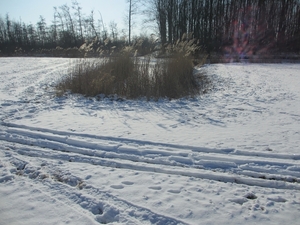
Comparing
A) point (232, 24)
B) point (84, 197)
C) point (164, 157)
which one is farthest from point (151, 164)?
point (232, 24)

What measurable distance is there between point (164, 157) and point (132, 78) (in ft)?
15.5

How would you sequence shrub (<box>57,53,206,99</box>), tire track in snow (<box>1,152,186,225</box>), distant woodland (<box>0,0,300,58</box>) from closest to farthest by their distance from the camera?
tire track in snow (<box>1,152,186,225</box>) < shrub (<box>57,53,206,99</box>) < distant woodland (<box>0,0,300,58</box>)

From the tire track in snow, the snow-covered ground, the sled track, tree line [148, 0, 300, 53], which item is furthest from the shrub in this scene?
tree line [148, 0, 300, 53]

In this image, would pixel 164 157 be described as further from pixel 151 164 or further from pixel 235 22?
pixel 235 22

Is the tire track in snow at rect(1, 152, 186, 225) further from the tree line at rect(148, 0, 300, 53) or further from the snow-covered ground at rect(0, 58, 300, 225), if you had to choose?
the tree line at rect(148, 0, 300, 53)

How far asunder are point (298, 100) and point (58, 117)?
672 cm

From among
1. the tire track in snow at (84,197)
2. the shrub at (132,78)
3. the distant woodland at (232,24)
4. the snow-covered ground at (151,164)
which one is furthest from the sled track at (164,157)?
the distant woodland at (232,24)

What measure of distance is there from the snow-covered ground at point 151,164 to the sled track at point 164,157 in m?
0.01

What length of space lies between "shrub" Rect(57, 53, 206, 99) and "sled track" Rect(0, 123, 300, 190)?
3.28 m

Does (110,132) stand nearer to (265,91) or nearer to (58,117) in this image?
(58,117)

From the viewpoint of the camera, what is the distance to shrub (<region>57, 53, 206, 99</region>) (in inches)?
268

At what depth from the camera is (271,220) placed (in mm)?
1882

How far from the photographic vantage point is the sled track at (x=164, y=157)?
2.56 m

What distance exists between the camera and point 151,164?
2855 millimetres
